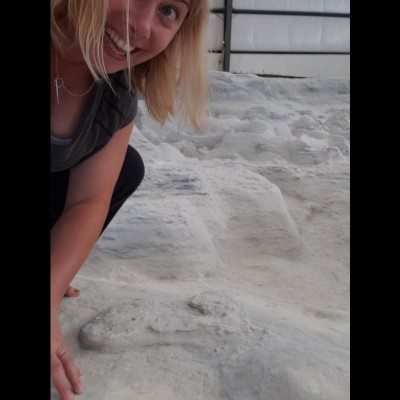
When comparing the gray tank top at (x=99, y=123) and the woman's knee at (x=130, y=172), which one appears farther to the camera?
the woman's knee at (x=130, y=172)

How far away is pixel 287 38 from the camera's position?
4.73m

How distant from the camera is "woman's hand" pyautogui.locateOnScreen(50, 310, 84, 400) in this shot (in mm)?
688

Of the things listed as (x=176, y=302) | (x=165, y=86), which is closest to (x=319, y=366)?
(x=176, y=302)

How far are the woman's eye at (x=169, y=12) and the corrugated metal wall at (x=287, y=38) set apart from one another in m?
3.96

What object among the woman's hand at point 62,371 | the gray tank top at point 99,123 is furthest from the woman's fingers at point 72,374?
the gray tank top at point 99,123

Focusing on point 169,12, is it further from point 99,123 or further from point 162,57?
point 99,123

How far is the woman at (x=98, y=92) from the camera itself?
2.17ft

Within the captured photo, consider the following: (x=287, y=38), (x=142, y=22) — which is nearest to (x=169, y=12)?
(x=142, y=22)

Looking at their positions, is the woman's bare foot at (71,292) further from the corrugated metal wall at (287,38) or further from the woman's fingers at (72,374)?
the corrugated metal wall at (287,38)

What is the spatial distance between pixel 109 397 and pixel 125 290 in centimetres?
41

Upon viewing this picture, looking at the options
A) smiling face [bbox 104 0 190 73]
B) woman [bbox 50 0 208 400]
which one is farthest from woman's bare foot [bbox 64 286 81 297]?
smiling face [bbox 104 0 190 73]

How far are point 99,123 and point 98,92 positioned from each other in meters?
0.06
